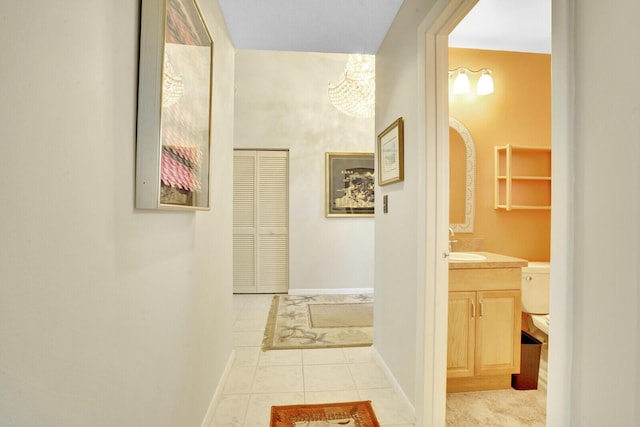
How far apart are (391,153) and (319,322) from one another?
81.1 inches

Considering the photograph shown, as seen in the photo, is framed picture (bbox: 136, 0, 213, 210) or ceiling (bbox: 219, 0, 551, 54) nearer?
framed picture (bbox: 136, 0, 213, 210)

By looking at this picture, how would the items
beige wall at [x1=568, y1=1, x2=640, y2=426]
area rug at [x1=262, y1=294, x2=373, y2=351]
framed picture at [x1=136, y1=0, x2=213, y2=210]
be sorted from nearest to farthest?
beige wall at [x1=568, y1=1, x2=640, y2=426], framed picture at [x1=136, y1=0, x2=213, y2=210], area rug at [x1=262, y1=294, x2=373, y2=351]

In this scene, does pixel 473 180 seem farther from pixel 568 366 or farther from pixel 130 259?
pixel 130 259

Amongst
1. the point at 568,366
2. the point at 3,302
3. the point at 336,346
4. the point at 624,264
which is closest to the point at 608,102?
the point at 624,264

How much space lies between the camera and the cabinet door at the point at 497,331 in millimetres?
1996

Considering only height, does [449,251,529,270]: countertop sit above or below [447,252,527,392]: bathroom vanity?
above

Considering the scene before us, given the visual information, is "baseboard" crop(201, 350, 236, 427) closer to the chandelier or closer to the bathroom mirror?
the bathroom mirror

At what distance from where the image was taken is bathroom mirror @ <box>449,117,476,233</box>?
263cm

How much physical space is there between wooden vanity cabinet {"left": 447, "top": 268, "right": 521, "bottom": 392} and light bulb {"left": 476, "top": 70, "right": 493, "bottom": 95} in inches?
57.8

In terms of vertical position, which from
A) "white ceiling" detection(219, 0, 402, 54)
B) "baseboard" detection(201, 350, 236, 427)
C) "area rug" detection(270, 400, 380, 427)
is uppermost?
"white ceiling" detection(219, 0, 402, 54)

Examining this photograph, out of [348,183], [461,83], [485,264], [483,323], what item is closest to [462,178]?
[461,83]

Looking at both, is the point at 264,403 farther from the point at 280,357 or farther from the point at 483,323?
the point at 483,323

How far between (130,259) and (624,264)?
1.13 metres

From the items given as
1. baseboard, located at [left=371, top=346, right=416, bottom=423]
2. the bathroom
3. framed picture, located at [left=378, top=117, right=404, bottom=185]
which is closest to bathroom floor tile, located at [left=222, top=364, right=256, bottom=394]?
baseboard, located at [left=371, top=346, right=416, bottom=423]
